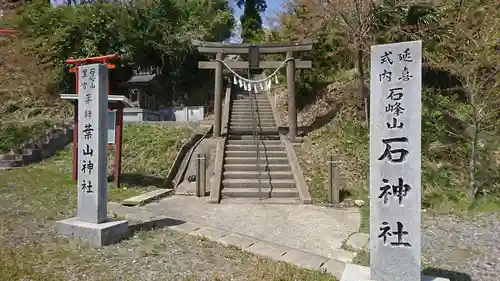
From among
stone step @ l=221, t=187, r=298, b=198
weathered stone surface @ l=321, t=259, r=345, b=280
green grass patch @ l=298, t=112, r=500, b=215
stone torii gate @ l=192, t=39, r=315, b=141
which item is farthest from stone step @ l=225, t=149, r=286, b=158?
weathered stone surface @ l=321, t=259, r=345, b=280

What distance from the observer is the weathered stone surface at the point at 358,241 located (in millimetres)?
4775

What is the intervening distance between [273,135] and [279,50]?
2735 mm

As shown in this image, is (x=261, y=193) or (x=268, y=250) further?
(x=261, y=193)

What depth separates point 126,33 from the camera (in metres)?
16.6

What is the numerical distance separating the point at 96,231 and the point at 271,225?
Answer: 111 inches

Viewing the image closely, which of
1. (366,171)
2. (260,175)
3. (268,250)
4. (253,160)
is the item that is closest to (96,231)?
(268,250)

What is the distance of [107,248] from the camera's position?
4.25 metres

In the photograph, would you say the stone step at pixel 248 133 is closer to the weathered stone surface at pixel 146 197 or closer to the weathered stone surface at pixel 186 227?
the weathered stone surface at pixel 146 197

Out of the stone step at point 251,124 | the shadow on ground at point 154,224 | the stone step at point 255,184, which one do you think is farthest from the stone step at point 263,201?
the stone step at point 251,124

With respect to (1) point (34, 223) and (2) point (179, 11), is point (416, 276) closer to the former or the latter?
(1) point (34, 223)

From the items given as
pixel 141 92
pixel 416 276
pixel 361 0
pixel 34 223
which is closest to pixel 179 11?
pixel 141 92

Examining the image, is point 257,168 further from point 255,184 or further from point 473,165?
point 473,165

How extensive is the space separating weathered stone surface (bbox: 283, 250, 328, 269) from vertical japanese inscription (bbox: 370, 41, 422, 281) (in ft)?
2.86

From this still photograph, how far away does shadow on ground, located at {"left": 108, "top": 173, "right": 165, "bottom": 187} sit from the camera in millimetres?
8812
